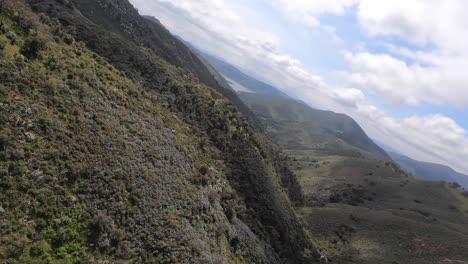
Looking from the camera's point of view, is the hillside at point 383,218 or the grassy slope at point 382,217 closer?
the hillside at point 383,218

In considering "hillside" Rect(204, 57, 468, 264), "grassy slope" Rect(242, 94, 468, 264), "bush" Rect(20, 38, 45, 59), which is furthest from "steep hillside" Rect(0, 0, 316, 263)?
"hillside" Rect(204, 57, 468, 264)

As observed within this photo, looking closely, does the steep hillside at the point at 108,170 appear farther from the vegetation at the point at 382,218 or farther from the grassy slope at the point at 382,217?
the vegetation at the point at 382,218

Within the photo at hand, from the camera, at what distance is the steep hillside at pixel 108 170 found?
24.5 m

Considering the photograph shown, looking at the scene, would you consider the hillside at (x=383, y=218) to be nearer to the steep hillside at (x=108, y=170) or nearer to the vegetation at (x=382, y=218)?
the vegetation at (x=382, y=218)

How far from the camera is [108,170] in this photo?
3119 cm

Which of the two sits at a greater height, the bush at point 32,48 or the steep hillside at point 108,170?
the bush at point 32,48

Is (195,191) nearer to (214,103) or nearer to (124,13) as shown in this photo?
(214,103)

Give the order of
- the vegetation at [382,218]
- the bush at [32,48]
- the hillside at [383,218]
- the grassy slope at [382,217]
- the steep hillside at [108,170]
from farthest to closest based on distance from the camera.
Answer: the grassy slope at [382,217], the vegetation at [382,218], the hillside at [383,218], the bush at [32,48], the steep hillside at [108,170]

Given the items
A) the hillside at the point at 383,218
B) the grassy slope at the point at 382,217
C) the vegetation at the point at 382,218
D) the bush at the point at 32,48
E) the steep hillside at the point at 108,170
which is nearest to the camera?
the steep hillside at the point at 108,170

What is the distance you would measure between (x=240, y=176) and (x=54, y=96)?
33.4m

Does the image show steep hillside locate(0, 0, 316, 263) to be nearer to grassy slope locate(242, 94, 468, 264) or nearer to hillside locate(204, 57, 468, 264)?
grassy slope locate(242, 94, 468, 264)

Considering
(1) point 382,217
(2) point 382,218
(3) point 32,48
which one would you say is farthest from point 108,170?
(1) point 382,217

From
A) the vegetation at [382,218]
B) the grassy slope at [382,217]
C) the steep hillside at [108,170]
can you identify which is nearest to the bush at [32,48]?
the steep hillside at [108,170]

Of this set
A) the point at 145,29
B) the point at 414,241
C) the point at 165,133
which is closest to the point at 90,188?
the point at 165,133
